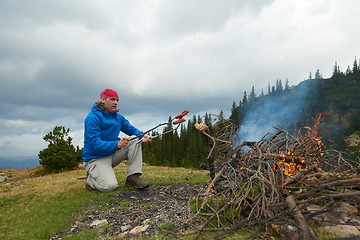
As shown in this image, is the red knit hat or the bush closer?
the red knit hat

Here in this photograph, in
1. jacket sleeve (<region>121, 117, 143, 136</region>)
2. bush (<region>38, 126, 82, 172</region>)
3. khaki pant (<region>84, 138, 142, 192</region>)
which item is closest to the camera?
khaki pant (<region>84, 138, 142, 192</region>)

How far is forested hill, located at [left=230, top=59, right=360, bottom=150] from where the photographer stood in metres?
46.5

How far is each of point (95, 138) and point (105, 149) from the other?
1.16 feet

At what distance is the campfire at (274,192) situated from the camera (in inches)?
93.3

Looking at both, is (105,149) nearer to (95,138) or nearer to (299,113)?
(95,138)

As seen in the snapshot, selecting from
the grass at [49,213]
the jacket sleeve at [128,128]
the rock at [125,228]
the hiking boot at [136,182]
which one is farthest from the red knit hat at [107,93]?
the rock at [125,228]

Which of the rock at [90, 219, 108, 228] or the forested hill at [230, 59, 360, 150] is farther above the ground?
the forested hill at [230, 59, 360, 150]

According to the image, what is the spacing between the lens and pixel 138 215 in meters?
3.37

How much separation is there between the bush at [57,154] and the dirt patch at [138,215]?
33.1 feet

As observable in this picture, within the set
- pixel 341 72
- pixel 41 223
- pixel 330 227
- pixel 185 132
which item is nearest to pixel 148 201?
pixel 41 223

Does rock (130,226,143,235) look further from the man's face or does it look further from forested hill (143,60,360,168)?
forested hill (143,60,360,168)

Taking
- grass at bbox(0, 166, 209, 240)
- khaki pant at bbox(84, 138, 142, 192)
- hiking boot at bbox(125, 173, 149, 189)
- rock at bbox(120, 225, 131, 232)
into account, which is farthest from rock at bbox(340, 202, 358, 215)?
khaki pant at bbox(84, 138, 142, 192)

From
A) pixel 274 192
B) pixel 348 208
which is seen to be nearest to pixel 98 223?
pixel 274 192

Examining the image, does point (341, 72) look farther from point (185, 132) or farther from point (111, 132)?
point (111, 132)
